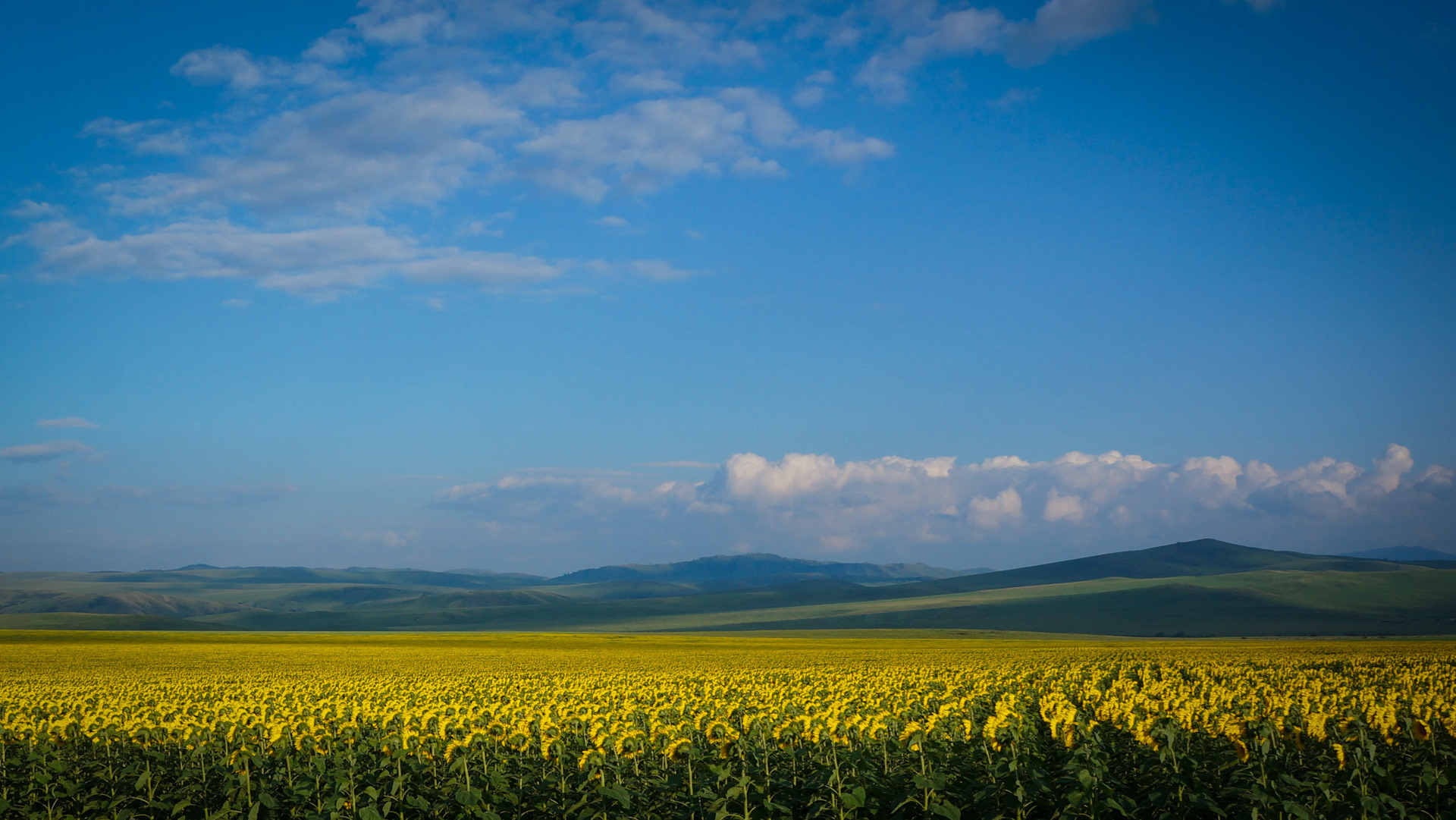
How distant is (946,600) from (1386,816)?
7154 inches

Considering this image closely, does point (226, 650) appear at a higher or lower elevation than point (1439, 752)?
lower

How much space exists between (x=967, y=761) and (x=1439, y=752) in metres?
5.20

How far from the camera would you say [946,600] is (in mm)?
181750

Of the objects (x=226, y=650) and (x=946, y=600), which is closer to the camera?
(x=226, y=650)

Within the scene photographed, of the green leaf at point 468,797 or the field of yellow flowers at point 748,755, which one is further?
the green leaf at point 468,797

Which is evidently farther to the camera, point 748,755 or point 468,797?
point 748,755

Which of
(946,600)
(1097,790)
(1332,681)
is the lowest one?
(946,600)

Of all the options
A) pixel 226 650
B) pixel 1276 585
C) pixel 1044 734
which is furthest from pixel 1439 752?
pixel 1276 585

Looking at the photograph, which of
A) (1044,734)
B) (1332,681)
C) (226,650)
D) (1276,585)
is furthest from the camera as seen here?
(1276,585)

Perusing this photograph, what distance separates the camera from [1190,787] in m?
8.80

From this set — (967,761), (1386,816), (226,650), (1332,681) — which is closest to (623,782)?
(967,761)

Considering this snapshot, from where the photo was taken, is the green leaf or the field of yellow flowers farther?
the green leaf

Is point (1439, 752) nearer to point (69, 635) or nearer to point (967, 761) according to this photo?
point (967, 761)

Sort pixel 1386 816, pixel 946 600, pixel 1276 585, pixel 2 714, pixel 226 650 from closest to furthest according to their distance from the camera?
pixel 1386 816, pixel 2 714, pixel 226 650, pixel 1276 585, pixel 946 600
